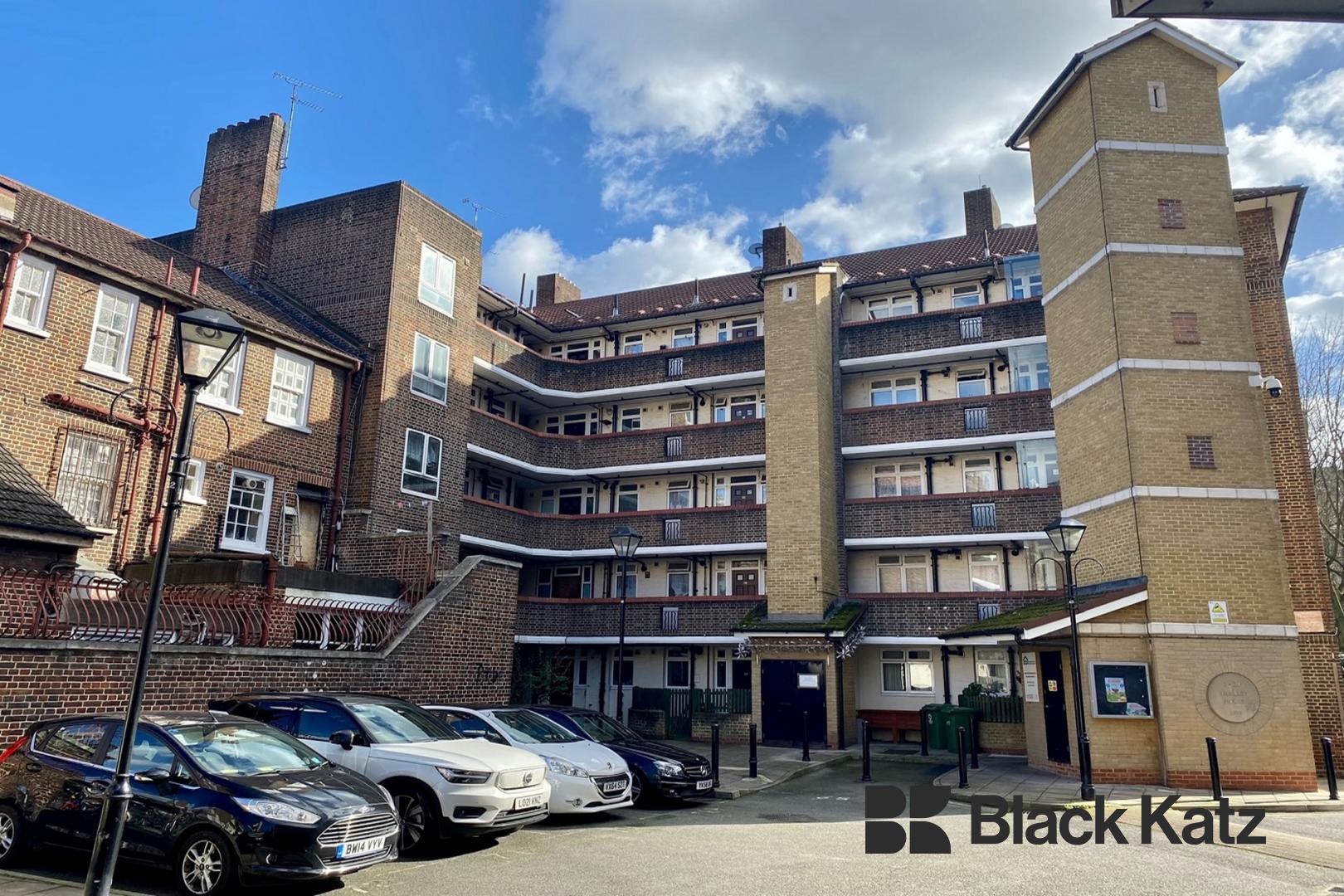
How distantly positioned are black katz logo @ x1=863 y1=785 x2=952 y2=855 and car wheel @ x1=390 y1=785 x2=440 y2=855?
15.8 feet

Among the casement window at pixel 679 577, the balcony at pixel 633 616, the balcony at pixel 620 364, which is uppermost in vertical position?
the balcony at pixel 620 364

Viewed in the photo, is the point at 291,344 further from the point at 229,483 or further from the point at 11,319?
the point at 11,319

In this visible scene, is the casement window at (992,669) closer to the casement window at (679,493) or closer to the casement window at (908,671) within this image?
the casement window at (908,671)

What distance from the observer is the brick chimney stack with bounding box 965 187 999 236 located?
33.3 m

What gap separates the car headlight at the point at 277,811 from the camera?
285 inches

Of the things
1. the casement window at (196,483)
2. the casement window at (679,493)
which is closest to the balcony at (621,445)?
the casement window at (679,493)

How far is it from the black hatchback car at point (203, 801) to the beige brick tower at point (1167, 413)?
546 inches

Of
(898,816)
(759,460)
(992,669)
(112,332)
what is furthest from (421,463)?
(992,669)

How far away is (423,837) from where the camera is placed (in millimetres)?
9203

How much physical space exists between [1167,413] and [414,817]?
15606 millimetres

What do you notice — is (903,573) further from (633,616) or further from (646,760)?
(646,760)

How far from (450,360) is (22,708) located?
51.5 feet

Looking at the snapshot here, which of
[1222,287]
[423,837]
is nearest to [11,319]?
[423,837]

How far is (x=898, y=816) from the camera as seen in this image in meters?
12.8
